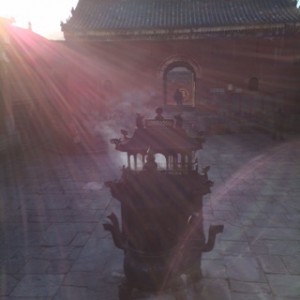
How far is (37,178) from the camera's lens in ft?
26.6

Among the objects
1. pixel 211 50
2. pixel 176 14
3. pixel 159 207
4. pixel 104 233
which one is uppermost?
pixel 176 14

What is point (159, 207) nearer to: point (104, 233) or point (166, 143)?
point (166, 143)

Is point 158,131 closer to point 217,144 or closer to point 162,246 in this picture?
point 162,246

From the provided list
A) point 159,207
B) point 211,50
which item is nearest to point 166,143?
point 159,207

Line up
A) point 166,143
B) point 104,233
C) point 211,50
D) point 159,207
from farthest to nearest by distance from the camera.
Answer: point 211,50
point 104,233
point 166,143
point 159,207

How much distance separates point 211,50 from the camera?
16.9 meters

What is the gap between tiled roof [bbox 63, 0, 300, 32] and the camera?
1666 centimetres

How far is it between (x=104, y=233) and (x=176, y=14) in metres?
15.4

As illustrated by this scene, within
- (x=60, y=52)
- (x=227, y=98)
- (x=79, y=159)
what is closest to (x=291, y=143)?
(x=227, y=98)

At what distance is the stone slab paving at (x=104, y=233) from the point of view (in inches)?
146

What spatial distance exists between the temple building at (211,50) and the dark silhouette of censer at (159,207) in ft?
42.4

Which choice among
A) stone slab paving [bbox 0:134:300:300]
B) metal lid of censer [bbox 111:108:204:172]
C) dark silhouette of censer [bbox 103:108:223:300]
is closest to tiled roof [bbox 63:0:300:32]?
stone slab paving [bbox 0:134:300:300]

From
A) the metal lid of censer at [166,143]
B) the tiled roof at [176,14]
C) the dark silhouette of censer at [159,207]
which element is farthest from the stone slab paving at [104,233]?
the tiled roof at [176,14]

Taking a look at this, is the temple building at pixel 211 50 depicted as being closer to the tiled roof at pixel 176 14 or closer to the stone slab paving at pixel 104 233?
the tiled roof at pixel 176 14
